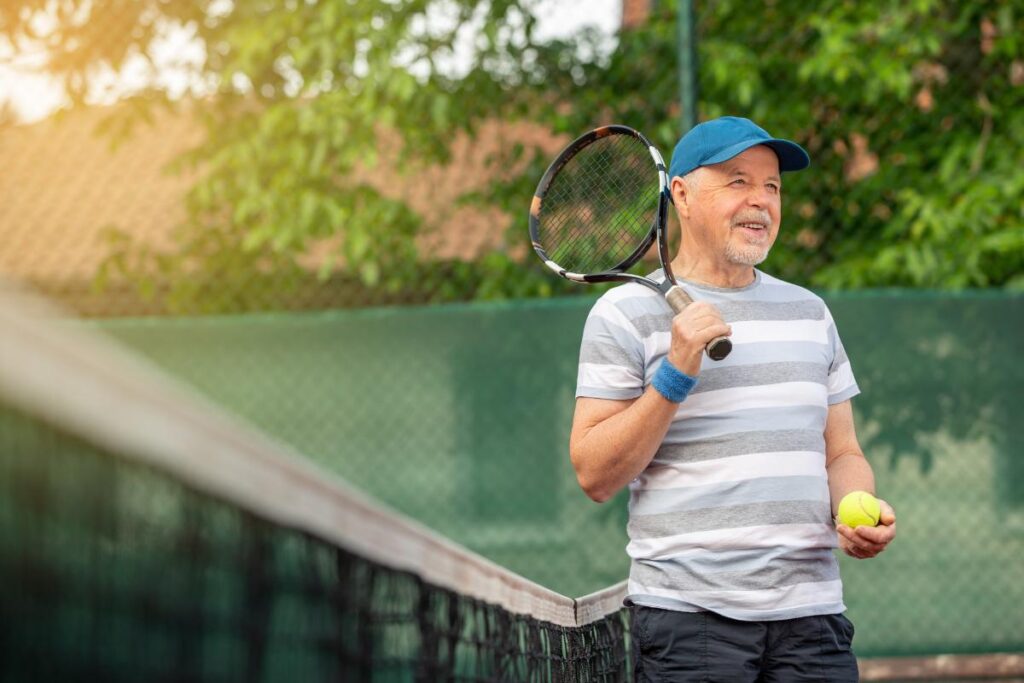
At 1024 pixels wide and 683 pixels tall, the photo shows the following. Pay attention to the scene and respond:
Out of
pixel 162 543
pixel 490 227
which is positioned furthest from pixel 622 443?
pixel 490 227

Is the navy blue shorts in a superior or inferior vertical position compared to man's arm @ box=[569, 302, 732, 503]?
inferior

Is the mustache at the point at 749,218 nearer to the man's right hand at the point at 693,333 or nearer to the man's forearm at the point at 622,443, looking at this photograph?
the man's right hand at the point at 693,333

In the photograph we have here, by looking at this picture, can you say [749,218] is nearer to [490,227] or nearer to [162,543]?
[162,543]

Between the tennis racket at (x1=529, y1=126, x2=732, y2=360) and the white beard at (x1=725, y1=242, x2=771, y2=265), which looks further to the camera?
the tennis racket at (x1=529, y1=126, x2=732, y2=360)

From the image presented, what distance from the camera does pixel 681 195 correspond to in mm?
2643

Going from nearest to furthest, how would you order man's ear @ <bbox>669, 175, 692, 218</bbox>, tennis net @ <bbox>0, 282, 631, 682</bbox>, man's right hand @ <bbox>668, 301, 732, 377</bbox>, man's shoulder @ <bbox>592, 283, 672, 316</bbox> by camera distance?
tennis net @ <bbox>0, 282, 631, 682</bbox> < man's right hand @ <bbox>668, 301, 732, 377</bbox> < man's shoulder @ <bbox>592, 283, 672, 316</bbox> < man's ear @ <bbox>669, 175, 692, 218</bbox>

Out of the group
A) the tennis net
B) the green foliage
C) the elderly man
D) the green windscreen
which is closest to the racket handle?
the elderly man

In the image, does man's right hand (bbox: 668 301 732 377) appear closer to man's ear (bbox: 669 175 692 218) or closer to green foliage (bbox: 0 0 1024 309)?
man's ear (bbox: 669 175 692 218)

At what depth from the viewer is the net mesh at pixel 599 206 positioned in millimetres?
3080

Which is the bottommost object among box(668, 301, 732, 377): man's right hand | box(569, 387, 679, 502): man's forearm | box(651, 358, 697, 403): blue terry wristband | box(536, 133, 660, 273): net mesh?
box(569, 387, 679, 502): man's forearm

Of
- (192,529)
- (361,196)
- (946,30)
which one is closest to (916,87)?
(946,30)

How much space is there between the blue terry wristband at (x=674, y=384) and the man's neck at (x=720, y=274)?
35 centimetres

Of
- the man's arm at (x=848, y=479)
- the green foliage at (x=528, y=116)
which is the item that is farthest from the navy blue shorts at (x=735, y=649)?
the green foliage at (x=528, y=116)

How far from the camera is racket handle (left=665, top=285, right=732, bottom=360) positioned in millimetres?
2369
